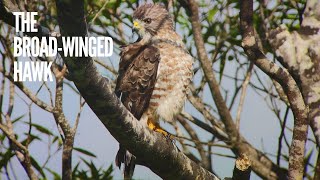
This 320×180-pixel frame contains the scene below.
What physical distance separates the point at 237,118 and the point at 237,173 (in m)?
2.46

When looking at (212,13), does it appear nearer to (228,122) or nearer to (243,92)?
(243,92)

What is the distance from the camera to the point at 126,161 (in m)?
4.55

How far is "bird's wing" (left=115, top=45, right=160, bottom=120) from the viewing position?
4758 millimetres

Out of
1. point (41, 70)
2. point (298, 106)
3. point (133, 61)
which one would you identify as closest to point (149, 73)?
point (133, 61)

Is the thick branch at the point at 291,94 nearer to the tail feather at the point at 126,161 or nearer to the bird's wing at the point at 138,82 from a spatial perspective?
the bird's wing at the point at 138,82

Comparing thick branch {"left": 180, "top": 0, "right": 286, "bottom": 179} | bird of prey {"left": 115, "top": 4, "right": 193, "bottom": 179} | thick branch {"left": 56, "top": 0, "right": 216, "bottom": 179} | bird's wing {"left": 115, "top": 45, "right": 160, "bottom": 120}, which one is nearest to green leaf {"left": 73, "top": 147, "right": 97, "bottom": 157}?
bird of prey {"left": 115, "top": 4, "right": 193, "bottom": 179}

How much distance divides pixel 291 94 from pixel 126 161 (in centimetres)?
140

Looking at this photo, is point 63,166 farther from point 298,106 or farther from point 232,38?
point 232,38

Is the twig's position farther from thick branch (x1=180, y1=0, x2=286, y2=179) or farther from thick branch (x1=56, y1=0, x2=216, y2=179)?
thick branch (x1=56, y1=0, x2=216, y2=179)

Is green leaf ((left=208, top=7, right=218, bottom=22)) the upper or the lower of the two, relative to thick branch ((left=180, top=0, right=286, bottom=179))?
upper

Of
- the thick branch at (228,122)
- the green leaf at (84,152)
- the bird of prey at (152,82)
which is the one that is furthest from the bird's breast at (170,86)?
the green leaf at (84,152)

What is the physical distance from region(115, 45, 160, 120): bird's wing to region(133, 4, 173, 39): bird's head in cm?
82

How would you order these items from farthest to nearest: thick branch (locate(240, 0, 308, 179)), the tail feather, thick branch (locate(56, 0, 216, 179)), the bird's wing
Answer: the bird's wing
the tail feather
thick branch (locate(240, 0, 308, 179))
thick branch (locate(56, 0, 216, 179))

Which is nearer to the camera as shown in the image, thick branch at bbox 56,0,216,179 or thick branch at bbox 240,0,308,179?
thick branch at bbox 56,0,216,179
